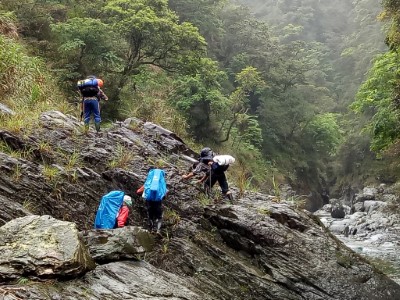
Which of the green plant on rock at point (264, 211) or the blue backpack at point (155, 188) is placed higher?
the blue backpack at point (155, 188)

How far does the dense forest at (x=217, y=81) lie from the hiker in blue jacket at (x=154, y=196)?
2.76 meters

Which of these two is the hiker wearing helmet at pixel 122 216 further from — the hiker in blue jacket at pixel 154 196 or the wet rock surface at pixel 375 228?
the wet rock surface at pixel 375 228

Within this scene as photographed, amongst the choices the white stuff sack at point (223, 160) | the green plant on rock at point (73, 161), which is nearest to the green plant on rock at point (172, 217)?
the white stuff sack at point (223, 160)

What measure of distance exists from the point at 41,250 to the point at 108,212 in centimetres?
233

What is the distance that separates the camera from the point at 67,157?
9.17 meters

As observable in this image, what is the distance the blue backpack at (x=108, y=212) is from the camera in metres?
7.59

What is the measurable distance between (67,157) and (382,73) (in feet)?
43.1

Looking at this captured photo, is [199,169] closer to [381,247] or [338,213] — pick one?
[381,247]

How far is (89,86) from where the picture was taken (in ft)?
34.4

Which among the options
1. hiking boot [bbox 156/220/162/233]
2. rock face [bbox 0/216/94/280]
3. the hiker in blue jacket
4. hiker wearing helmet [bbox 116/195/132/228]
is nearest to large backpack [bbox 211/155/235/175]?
the hiker in blue jacket

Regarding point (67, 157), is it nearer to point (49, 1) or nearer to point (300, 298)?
point (300, 298)

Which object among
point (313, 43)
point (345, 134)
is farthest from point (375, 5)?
point (345, 134)

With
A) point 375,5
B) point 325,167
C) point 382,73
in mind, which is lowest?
point 325,167

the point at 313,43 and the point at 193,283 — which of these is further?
the point at 313,43
